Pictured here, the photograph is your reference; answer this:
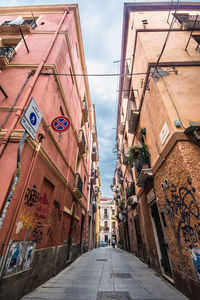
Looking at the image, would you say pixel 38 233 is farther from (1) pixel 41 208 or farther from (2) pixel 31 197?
(2) pixel 31 197

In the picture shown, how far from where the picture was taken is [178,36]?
7.84 metres

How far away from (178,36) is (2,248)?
12.4 m

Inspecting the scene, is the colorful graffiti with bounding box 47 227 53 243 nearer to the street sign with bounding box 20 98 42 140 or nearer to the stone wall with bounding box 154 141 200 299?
the street sign with bounding box 20 98 42 140

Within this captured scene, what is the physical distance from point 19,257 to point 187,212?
15.2 feet

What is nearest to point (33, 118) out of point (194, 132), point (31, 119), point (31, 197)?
point (31, 119)

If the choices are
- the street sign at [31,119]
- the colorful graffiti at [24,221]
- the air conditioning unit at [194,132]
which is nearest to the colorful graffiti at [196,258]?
the air conditioning unit at [194,132]

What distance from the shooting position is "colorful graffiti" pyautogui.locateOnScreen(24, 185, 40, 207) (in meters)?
3.93

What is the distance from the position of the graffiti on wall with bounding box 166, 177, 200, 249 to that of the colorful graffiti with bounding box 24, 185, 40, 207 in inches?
178

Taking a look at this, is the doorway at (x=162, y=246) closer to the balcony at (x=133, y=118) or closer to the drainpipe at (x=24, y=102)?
the balcony at (x=133, y=118)

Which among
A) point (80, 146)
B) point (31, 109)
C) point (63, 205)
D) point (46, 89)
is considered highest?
point (80, 146)

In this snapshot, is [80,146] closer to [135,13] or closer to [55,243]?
[55,243]

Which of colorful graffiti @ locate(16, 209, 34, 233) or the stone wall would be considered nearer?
the stone wall

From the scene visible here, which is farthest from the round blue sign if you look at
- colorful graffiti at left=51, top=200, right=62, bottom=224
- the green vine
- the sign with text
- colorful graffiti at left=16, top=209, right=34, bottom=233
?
the green vine

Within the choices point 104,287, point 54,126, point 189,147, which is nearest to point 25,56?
point 54,126
